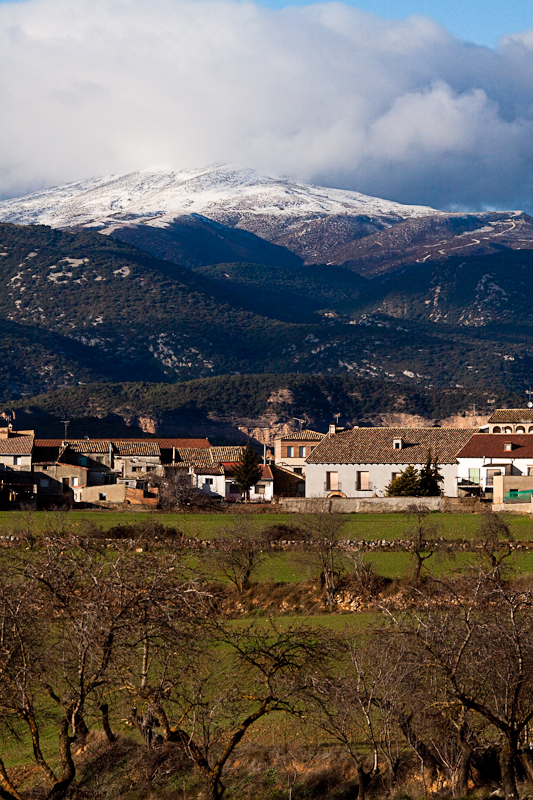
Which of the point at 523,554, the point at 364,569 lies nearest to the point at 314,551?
the point at 364,569

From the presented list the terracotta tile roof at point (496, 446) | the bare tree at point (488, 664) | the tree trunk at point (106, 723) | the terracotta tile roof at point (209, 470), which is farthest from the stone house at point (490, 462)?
the tree trunk at point (106, 723)

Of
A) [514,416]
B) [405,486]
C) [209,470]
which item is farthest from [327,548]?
[514,416]

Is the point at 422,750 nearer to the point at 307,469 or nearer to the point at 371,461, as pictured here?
the point at 371,461

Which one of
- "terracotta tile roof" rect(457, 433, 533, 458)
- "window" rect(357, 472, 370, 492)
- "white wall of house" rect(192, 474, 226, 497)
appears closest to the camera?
"terracotta tile roof" rect(457, 433, 533, 458)

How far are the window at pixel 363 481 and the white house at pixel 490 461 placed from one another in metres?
5.52

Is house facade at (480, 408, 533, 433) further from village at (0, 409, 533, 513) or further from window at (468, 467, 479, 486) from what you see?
window at (468, 467, 479, 486)

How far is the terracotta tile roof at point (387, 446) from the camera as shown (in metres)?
67.0

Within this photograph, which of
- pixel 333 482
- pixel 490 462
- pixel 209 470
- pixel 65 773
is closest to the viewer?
pixel 65 773

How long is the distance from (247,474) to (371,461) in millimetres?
8878

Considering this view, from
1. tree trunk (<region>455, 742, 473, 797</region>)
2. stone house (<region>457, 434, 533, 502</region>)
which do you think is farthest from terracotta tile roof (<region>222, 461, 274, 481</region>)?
tree trunk (<region>455, 742, 473, 797</region>)

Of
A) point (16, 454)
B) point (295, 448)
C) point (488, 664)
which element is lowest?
point (488, 664)

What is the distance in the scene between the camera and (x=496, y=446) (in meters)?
66.1

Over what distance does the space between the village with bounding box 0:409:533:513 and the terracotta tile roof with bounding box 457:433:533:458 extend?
2.4 inches

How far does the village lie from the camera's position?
197 feet
